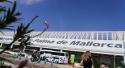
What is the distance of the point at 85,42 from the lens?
50.0 m

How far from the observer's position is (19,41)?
1.92 meters

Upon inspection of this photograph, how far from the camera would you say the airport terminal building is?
148 feet

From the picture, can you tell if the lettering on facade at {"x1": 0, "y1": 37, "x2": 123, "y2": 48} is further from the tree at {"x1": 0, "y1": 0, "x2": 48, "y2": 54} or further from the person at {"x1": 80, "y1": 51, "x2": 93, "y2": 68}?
the tree at {"x1": 0, "y1": 0, "x2": 48, "y2": 54}

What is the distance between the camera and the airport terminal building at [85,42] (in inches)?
1772

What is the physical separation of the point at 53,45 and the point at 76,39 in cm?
461

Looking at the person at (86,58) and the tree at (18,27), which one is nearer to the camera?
the tree at (18,27)

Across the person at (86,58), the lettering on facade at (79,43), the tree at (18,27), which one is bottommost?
the lettering on facade at (79,43)

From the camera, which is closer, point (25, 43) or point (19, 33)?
point (19, 33)

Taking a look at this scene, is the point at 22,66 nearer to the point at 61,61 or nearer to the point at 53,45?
the point at 61,61

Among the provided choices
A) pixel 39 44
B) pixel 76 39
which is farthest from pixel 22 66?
pixel 39 44

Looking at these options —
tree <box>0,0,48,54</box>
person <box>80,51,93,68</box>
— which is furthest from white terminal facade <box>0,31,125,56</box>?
tree <box>0,0,48,54</box>

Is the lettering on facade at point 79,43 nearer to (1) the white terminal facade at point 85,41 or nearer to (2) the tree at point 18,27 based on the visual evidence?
(1) the white terminal facade at point 85,41

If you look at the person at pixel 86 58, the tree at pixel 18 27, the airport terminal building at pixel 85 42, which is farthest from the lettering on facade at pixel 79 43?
the tree at pixel 18 27

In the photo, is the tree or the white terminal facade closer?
the tree
